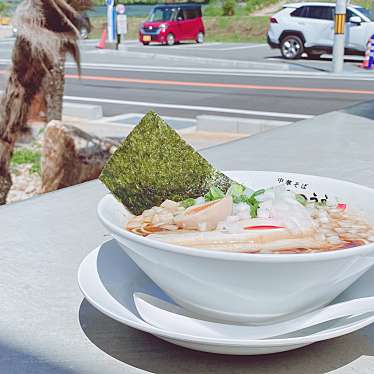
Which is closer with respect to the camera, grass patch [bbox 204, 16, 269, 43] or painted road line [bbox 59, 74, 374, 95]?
painted road line [bbox 59, 74, 374, 95]

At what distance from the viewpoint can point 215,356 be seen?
972mm

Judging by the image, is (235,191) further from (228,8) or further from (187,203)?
(228,8)

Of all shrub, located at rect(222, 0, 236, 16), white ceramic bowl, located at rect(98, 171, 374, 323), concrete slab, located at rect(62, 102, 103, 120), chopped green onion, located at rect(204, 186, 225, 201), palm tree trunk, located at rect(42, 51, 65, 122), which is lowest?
concrete slab, located at rect(62, 102, 103, 120)

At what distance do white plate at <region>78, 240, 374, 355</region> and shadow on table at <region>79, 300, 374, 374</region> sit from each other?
0.02m

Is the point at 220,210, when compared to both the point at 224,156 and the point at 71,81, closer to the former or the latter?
the point at 224,156

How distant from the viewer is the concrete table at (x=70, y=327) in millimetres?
958

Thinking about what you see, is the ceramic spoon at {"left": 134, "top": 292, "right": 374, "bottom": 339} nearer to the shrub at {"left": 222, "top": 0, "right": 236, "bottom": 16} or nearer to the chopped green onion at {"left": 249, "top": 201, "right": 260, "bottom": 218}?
the chopped green onion at {"left": 249, "top": 201, "right": 260, "bottom": 218}

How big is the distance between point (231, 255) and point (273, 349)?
16cm

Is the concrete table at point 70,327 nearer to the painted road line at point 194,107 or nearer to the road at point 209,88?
the road at point 209,88

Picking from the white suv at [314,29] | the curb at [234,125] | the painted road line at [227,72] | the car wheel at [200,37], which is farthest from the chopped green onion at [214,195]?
the car wheel at [200,37]

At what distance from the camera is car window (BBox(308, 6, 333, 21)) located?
53.4ft

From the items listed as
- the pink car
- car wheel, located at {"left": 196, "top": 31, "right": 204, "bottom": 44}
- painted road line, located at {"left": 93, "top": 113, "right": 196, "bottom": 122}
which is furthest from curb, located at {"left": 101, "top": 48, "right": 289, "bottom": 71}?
painted road line, located at {"left": 93, "top": 113, "right": 196, "bottom": 122}

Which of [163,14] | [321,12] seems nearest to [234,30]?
[163,14]

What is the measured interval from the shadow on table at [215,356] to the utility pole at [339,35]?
12951 millimetres
